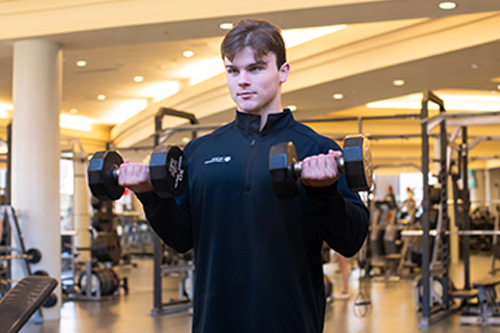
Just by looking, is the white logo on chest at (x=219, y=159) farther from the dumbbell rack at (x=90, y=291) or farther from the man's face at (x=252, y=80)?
the dumbbell rack at (x=90, y=291)

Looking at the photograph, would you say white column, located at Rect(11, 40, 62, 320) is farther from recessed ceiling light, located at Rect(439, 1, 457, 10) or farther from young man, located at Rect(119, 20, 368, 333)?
young man, located at Rect(119, 20, 368, 333)

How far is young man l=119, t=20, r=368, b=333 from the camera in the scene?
125 centimetres

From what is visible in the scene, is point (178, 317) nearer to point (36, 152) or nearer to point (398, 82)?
point (36, 152)

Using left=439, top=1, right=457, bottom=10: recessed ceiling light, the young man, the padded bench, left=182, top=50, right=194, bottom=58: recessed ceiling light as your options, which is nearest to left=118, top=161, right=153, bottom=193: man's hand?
the young man

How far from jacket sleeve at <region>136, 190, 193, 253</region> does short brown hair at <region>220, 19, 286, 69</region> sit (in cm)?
33

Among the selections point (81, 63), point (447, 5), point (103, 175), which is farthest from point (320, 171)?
point (81, 63)

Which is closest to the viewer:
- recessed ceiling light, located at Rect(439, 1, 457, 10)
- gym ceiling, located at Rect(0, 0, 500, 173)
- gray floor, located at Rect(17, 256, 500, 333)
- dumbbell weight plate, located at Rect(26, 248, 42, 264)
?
recessed ceiling light, located at Rect(439, 1, 457, 10)

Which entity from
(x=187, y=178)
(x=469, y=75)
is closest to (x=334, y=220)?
(x=187, y=178)

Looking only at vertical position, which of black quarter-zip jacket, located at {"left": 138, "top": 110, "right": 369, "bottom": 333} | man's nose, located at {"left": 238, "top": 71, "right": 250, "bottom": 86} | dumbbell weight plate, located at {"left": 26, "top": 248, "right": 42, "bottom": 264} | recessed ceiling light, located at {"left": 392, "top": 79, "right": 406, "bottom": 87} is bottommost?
dumbbell weight plate, located at {"left": 26, "top": 248, "right": 42, "bottom": 264}

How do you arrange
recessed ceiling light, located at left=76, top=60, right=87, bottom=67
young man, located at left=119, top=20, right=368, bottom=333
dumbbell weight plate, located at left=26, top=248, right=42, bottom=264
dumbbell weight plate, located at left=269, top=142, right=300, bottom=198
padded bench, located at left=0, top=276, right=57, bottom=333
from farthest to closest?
recessed ceiling light, located at left=76, top=60, right=87, bottom=67 → dumbbell weight plate, located at left=26, top=248, right=42, bottom=264 → padded bench, located at left=0, top=276, right=57, bottom=333 → young man, located at left=119, top=20, right=368, bottom=333 → dumbbell weight plate, located at left=269, top=142, right=300, bottom=198

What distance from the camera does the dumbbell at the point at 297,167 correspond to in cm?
115

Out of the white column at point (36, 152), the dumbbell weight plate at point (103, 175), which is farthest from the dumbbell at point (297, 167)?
the white column at point (36, 152)

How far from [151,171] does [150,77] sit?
7.89 m

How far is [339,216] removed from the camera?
4.03ft
